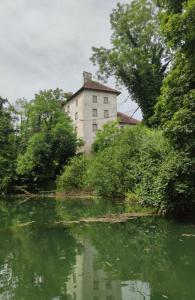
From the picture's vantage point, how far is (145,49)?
1362 inches

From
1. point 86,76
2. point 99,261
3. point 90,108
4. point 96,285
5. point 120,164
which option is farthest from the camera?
point 86,76

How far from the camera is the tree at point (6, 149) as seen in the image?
40.7 meters

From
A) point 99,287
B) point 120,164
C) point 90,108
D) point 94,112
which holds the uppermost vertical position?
point 90,108

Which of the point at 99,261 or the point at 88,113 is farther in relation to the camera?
the point at 88,113

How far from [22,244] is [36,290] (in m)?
4.69

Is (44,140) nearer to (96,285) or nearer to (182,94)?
(182,94)

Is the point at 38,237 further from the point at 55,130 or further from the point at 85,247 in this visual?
the point at 55,130

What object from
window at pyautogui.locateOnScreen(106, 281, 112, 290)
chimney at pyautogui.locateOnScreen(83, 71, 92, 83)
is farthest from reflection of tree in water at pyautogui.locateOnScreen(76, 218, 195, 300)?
chimney at pyautogui.locateOnScreen(83, 71, 92, 83)

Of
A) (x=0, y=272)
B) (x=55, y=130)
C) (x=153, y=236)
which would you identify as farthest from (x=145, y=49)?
(x=0, y=272)

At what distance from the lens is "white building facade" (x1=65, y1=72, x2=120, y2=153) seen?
5144 centimetres

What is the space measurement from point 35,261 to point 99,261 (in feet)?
5.66

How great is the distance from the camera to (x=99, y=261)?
9.28m

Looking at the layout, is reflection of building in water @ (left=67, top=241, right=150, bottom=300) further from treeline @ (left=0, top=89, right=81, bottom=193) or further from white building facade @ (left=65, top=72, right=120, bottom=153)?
white building facade @ (left=65, top=72, right=120, bottom=153)

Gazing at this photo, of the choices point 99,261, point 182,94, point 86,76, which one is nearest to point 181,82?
point 182,94
